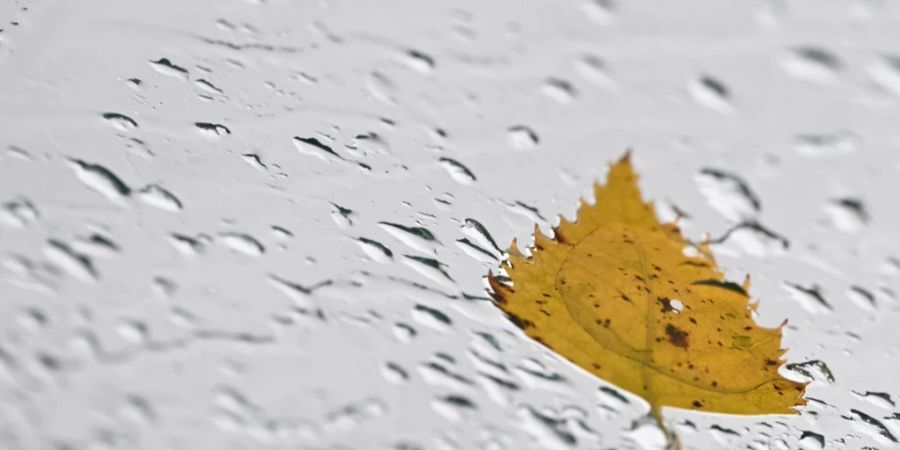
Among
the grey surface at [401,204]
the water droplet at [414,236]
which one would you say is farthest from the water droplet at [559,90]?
the water droplet at [414,236]

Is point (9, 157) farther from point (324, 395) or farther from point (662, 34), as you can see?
point (662, 34)

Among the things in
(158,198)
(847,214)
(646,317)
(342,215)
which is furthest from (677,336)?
(158,198)

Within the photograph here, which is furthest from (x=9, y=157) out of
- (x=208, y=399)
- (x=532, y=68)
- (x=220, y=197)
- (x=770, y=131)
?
(x=770, y=131)

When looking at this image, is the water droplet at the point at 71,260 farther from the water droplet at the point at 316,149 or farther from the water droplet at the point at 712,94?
the water droplet at the point at 712,94

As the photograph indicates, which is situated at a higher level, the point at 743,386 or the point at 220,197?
the point at 220,197

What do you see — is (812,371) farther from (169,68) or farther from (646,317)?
(169,68)
